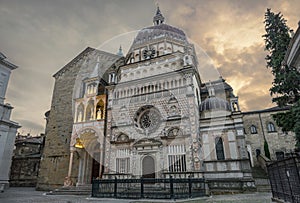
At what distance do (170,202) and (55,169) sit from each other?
1854 cm

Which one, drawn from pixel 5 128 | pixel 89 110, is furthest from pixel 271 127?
pixel 5 128

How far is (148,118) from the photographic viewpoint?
797 inches

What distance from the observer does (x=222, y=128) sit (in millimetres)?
18203

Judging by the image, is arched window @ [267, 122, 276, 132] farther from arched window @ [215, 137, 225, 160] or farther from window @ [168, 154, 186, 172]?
window @ [168, 154, 186, 172]

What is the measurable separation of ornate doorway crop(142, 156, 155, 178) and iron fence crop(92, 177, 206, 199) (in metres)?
5.36

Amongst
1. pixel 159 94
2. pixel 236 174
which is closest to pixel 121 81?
pixel 159 94

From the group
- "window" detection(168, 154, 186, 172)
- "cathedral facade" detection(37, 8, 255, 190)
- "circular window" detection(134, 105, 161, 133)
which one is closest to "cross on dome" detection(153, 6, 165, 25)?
"cathedral facade" detection(37, 8, 255, 190)

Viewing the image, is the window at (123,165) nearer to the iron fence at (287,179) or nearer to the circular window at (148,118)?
the circular window at (148,118)

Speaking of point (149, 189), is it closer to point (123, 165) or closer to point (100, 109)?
point (123, 165)

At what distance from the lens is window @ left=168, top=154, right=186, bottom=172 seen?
671 inches

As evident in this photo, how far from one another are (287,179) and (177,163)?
11076 mm

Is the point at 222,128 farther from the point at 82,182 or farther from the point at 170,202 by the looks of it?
the point at 82,182

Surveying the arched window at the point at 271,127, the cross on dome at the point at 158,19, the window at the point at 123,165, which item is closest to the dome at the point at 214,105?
the window at the point at 123,165

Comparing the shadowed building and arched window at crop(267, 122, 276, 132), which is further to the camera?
arched window at crop(267, 122, 276, 132)
